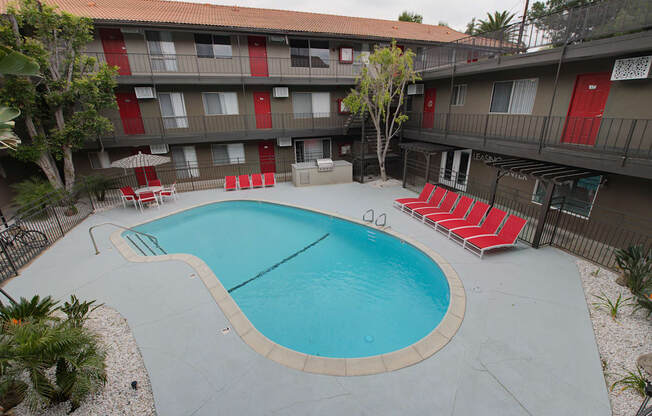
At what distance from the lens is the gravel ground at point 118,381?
3.98 metres

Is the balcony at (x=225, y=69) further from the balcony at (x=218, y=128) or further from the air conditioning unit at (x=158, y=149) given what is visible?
the air conditioning unit at (x=158, y=149)

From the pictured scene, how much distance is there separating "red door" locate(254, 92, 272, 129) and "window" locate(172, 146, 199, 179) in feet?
13.4

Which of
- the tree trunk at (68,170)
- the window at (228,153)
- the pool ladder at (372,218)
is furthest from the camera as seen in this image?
the window at (228,153)

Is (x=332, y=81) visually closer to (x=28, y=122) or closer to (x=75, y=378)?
(x=28, y=122)

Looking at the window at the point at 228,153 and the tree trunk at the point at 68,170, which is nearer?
the tree trunk at the point at 68,170

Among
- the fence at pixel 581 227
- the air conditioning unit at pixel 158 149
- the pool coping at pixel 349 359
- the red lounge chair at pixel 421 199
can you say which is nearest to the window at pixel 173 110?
the air conditioning unit at pixel 158 149

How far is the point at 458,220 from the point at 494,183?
172cm

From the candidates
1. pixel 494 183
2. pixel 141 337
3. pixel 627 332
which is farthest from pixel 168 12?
pixel 627 332

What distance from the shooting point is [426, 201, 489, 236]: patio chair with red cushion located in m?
9.47

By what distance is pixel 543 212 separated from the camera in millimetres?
8180

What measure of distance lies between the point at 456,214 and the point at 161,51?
15901 millimetres

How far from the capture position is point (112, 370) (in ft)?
15.1

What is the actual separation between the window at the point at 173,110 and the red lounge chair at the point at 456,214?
1314 cm

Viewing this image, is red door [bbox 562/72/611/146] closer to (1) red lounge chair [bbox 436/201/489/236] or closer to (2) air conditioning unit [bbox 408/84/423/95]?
(1) red lounge chair [bbox 436/201/489/236]
